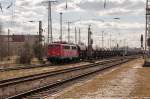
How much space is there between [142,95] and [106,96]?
5.65ft

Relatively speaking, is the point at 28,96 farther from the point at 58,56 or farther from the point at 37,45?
the point at 37,45

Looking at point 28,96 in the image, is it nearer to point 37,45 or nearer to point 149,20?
point 149,20

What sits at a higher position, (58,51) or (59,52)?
Answer: (58,51)

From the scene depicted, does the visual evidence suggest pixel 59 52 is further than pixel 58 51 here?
No

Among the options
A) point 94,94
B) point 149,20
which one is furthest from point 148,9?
point 94,94

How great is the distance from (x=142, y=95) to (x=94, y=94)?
90.1 inches

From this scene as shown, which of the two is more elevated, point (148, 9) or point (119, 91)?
point (148, 9)

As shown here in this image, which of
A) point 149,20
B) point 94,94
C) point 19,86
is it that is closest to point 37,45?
point 149,20

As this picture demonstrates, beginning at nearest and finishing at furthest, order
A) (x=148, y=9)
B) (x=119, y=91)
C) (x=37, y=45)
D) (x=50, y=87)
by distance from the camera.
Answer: (x=119, y=91) → (x=50, y=87) → (x=148, y=9) → (x=37, y=45)

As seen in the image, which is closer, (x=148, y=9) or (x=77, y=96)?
(x=77, y=96)

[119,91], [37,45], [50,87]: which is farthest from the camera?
[37,45]

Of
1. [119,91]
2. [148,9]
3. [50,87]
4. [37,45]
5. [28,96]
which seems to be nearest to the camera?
[28,96]

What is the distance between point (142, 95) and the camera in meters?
20.2

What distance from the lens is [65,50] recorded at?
6775cm
